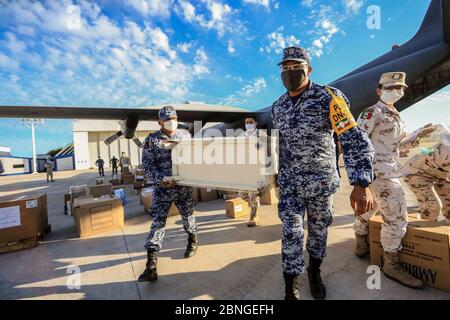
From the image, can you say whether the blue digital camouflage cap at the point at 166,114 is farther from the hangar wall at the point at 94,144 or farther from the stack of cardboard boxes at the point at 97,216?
the hangar wall at the point at 94,144

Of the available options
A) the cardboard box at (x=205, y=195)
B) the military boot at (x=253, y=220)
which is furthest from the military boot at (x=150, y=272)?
the cardboard box at (x=205, y=195)

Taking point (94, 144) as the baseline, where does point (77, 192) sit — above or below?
below

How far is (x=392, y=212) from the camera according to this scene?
6.90ft

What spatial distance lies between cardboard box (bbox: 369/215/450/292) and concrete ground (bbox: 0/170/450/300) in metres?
0.12

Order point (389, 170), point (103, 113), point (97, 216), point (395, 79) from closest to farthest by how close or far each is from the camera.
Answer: point (389, 170), point (395, 79), point (97, 216), point (103, 113)

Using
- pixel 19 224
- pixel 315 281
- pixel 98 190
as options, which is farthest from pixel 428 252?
pixel 98 190

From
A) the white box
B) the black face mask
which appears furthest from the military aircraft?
the white box

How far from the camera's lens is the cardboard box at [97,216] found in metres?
3.99

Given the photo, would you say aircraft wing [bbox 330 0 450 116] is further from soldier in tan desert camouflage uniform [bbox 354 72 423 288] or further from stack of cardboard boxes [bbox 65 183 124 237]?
stack of cardboard boxes [bbox 65 183 124 237]

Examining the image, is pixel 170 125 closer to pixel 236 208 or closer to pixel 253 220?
pixel 253 220

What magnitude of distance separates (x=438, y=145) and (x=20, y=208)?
5870 millimetres

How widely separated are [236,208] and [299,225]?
107 inches

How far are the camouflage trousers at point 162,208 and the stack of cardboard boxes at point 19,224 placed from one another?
8.22 feet
